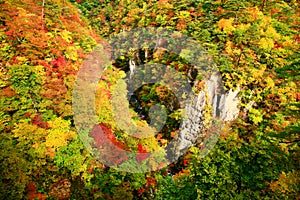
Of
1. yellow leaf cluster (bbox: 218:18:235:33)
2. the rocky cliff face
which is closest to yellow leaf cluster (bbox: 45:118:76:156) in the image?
the rocky cliff face

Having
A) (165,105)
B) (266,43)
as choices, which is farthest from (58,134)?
(266,43)

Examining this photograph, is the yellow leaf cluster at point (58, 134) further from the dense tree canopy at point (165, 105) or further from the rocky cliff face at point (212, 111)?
the rocky cliff face at point (212, 111)

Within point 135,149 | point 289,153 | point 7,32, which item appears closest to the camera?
point 289,153

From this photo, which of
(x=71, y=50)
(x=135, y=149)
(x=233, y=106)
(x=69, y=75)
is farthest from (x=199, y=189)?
(x=71, y=50)

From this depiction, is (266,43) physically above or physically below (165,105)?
above

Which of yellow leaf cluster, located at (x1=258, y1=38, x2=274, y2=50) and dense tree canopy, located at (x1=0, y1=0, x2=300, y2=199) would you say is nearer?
dense tree canopy, located at (x1=0, y1=0, x2=300, y2=199)

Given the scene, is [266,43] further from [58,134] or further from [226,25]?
[58,134]

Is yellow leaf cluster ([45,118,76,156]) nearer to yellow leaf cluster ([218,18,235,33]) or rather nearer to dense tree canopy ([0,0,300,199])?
dense tree canopy ([0,0,300,199])

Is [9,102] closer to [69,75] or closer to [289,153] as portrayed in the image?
[69,75]
